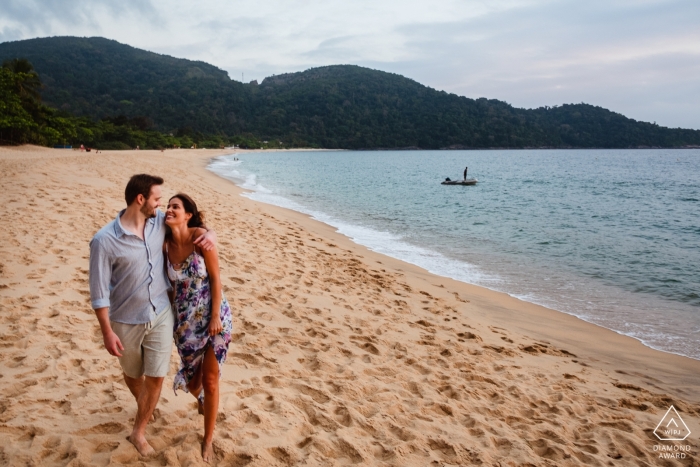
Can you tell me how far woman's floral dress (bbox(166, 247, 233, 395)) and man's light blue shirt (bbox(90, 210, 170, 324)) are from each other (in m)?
0.10

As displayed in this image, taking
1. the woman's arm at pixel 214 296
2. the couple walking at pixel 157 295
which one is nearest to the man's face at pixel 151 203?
the couple walking at pixel 157 295

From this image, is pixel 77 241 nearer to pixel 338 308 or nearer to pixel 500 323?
pixel 338 308

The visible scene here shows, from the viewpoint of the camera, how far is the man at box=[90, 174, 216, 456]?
2.39 m

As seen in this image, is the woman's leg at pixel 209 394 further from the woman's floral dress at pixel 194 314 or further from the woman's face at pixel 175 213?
the woman's face at pixel 175 213

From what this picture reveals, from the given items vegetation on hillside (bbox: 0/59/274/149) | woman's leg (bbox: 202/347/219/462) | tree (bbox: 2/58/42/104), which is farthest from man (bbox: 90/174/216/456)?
tree (bbox: 2/58/42/104)

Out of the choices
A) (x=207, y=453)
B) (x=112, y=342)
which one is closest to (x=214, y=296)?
(x=112, y=342)

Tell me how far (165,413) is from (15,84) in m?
45.0

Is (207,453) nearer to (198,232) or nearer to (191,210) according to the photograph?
(198,232)

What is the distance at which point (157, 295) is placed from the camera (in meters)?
2.54

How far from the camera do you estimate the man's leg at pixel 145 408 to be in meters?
2.64

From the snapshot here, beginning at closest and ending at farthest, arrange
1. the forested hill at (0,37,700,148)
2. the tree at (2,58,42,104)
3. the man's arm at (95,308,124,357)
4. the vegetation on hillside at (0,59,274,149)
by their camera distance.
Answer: the man's arm at (95,308,124,357), the vegetation on hillside at (0,59,274,149), the tree at (2,58,42,104), the forested hill at (0,37,700,148)

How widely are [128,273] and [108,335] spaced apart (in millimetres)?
338

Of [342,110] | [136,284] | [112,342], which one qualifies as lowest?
[112,342]

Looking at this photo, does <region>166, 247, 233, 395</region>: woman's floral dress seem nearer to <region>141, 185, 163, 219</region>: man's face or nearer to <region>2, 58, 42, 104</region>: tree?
<region>141, 185, 163, 219</region>: man's face
